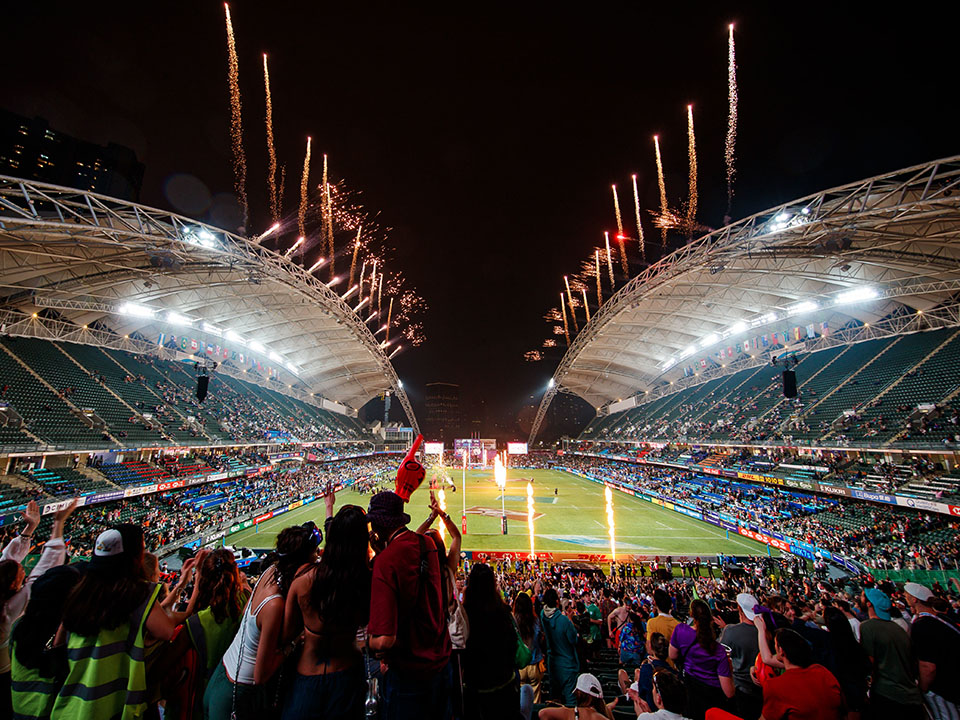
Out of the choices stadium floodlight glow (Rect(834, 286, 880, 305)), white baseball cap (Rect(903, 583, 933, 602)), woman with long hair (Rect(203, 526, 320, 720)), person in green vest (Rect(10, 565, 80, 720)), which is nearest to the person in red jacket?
white baseball cap (Rect(903, 583, 933, 602))

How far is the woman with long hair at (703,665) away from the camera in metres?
3.88

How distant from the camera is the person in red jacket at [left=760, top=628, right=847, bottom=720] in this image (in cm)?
286

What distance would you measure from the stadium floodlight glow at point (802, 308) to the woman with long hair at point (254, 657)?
40.0m

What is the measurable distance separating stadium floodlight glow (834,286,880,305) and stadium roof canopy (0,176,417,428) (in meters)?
38.5

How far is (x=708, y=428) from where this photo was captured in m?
44.0

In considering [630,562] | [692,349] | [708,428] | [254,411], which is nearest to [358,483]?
[254,411]

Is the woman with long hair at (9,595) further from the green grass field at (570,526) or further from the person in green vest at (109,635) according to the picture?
the green grass field at (570,526)

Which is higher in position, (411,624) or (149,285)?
(149,285)

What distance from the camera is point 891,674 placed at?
13.4 ft

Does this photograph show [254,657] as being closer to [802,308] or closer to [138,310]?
[138,310]

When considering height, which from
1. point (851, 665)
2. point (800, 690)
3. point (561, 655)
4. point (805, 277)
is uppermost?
point (805, 277)

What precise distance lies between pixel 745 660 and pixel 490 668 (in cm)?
286

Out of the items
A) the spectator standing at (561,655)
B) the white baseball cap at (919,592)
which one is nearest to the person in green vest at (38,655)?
the spectator standing at (561,655)

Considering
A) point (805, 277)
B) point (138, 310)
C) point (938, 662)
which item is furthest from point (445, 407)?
point (938, 662)
